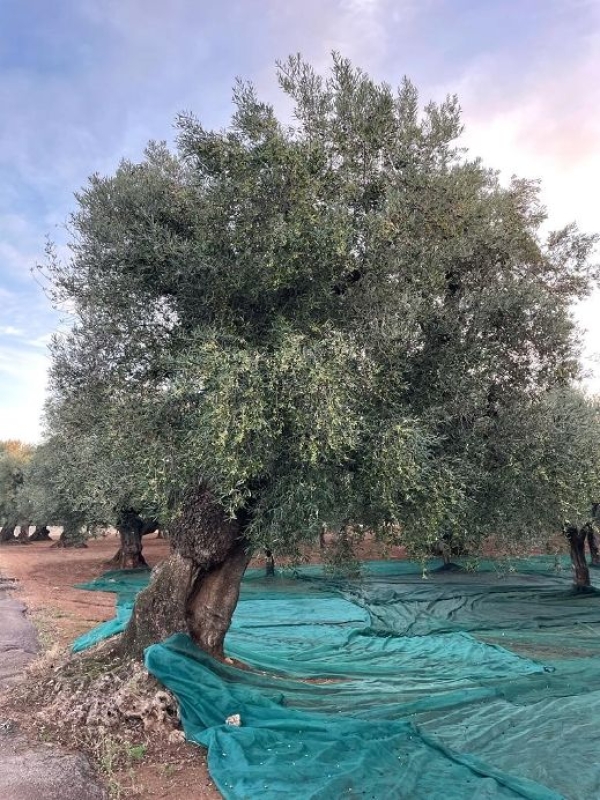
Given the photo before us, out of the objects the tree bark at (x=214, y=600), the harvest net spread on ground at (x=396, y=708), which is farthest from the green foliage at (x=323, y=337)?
the harvest net spread on ground at (x=396, y=708)

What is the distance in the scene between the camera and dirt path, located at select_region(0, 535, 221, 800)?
6.31 metres

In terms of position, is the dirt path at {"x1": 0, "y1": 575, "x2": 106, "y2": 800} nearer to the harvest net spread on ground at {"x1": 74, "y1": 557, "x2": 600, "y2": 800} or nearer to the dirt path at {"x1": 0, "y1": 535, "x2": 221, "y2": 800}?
the dirt path at {"x1": 0, "y1": 535, "x2": 221, "y2": 800}

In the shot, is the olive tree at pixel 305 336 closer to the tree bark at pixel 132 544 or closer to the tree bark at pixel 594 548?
the tree bark at pixel 594 548

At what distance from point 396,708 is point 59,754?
14.5 feet

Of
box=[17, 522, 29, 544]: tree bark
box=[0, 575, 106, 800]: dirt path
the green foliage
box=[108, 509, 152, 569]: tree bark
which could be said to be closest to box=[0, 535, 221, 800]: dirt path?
box=[0, 575, 106, 800]: dirt path

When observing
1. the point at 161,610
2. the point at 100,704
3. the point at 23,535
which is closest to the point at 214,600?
the point at 161,610

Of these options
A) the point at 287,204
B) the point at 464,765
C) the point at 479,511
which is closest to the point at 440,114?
the point at 287,204

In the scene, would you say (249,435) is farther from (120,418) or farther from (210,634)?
(210,634)

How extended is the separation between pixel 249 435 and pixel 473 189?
20.1 feet

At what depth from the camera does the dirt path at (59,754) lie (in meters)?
6.31

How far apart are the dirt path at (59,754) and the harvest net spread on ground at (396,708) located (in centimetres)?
38

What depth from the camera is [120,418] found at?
26.9ft

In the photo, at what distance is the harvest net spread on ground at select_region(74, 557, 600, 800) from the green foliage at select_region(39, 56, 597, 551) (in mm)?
2285

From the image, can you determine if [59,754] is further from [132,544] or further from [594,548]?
[594,548]
